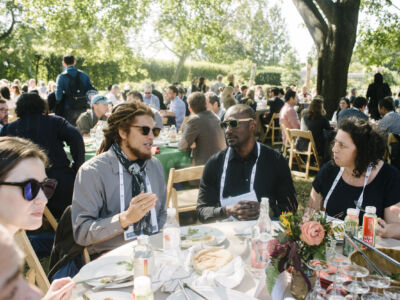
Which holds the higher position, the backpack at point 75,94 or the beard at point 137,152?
the backpack at point 75,94

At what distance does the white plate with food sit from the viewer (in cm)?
197

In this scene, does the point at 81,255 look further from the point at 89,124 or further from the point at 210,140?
the point at 89,124

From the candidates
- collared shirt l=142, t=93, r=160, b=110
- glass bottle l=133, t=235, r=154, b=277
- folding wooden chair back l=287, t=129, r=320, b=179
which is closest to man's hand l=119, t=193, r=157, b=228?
glass bottle l=133, t=235, r=154, b=277

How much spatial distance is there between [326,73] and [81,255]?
7.80m

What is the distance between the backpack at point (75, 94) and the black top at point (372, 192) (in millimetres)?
5752

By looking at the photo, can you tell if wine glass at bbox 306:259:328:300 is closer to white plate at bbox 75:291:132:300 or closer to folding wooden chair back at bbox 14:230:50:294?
white plate at bbox 75:291:132:300

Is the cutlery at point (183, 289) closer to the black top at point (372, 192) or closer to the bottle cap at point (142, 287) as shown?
the bottle cap at point (142, 287)

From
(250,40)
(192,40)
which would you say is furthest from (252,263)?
(250,40)

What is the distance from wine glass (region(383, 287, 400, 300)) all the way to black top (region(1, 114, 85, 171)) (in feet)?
11.3

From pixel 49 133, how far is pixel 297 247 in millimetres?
3304

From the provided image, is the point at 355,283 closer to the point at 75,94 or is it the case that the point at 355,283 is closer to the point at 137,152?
the point at 137,152

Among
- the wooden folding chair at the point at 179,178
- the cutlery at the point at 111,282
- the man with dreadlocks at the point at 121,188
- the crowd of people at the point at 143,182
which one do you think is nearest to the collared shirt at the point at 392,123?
the crowd of people at the point at 143,182

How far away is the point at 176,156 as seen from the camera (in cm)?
481

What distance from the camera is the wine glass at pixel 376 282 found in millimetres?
1264
